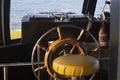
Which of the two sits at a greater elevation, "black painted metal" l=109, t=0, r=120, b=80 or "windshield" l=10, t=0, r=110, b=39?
"windshield" l=10, t=0, r=110, b=39

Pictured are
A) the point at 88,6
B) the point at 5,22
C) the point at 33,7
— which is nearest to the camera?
the point at 5,22

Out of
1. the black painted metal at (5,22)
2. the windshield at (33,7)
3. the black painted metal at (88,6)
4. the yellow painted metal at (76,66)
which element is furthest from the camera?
the black painted metal at (88,6)

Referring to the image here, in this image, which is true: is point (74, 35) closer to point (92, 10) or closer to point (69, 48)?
point (69, 48)

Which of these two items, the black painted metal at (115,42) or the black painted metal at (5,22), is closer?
the black painted metal at (115,42)

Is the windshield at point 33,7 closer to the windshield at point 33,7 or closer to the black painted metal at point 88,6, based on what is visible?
the windshield at point 33,7

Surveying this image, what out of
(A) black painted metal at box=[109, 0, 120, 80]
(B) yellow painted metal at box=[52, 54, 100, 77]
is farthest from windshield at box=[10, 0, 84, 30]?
(A) black painted metal at box=[109, 0, 120, 80]

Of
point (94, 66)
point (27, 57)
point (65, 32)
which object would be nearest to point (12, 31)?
point (27, 57)

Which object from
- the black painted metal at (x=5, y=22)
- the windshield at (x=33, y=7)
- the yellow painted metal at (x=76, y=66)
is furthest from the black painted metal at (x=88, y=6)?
the yellow painted metal at (x=76, y=66)

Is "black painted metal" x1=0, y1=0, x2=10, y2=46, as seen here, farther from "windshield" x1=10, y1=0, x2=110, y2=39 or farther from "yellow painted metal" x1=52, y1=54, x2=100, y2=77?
"yellow painted metal" x1=52, y1=54, x2=100, y2=77

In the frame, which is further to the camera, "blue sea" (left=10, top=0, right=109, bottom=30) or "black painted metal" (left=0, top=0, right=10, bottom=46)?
"blue sea" (left=10, top=0, right=109, bottom=30)

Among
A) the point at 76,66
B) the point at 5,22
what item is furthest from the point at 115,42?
the point at 5,22

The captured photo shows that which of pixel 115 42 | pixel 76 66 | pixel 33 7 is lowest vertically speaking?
pixel 76 66

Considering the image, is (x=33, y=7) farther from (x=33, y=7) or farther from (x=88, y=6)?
(x=88, y=6)

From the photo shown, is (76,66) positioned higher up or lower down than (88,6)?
lower down
